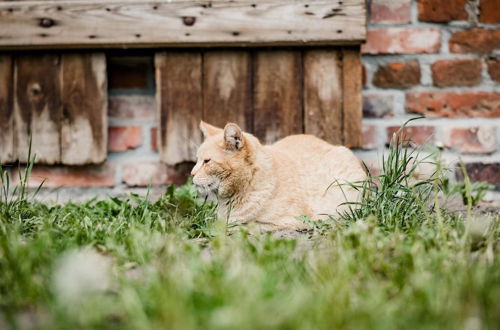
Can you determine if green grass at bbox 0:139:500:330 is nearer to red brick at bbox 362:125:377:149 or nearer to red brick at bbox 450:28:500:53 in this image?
red brick at bbox 362:125:377:149

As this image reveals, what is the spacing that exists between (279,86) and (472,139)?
1.06 meters

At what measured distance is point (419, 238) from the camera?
154 cm

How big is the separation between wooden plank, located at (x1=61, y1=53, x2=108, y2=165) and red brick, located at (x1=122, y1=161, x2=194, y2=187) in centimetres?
17

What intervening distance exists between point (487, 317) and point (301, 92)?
74.1 inches

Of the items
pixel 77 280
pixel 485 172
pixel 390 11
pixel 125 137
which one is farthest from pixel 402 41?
A: pixel 77 280

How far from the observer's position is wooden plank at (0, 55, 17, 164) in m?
2.74

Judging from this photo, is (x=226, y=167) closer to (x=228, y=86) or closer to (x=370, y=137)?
(x=228, y=86)

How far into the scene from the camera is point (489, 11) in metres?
2.77

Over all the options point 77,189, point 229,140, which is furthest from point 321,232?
point 77,189

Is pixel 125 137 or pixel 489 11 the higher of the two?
pixel 489 11

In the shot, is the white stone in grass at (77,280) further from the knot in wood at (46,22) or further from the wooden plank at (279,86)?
the knot in wood at (46,22)

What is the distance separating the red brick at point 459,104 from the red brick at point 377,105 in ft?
0.50

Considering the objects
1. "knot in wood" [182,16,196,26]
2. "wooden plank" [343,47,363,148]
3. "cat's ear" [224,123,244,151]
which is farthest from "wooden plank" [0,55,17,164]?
"wooden plank" [343,47,363,148]

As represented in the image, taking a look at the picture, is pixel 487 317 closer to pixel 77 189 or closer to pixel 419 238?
pixel 419 238
